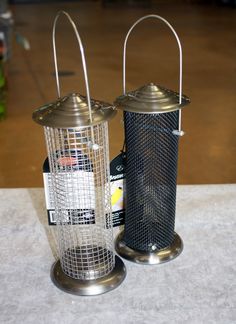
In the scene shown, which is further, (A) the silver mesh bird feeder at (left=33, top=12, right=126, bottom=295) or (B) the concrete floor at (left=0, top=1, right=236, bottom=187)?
(B) the concrete floor at (left=0, top=1, right=236, bottom=187)

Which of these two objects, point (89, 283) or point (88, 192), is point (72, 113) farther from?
point (89, 283)

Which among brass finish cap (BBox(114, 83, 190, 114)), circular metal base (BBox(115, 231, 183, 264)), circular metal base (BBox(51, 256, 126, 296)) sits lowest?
circular metal base (BBox(115, 231, 183, 264))

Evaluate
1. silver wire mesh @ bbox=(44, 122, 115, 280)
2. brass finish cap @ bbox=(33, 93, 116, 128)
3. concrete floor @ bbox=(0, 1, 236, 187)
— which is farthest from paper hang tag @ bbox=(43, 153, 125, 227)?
concrete floor @ bbox=(0, 1, 236, 187)

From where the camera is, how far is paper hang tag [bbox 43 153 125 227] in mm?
789

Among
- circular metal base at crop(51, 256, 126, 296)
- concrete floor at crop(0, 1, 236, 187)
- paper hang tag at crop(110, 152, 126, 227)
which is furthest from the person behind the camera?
concrete floor at crop(0, 1, 236, 187)

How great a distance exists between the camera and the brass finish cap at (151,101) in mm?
759

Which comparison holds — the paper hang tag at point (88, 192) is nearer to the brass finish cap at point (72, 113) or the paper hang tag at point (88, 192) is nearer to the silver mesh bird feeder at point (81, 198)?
the silver mesh bird feeder at point (81, 198)

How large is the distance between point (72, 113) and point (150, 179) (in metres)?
0.21

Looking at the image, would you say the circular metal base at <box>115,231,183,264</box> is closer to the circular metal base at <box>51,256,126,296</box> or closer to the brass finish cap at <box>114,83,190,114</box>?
the circular metal base at <box>51,256,126,296</box>

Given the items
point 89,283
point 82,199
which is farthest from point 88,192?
point 89,283

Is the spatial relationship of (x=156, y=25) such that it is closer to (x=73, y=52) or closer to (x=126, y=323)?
(x=73, y=52)

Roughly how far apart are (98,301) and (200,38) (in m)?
4.87

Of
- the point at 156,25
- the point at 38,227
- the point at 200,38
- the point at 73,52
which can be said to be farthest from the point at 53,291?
the point at 156,25

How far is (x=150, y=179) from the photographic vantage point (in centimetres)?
84
